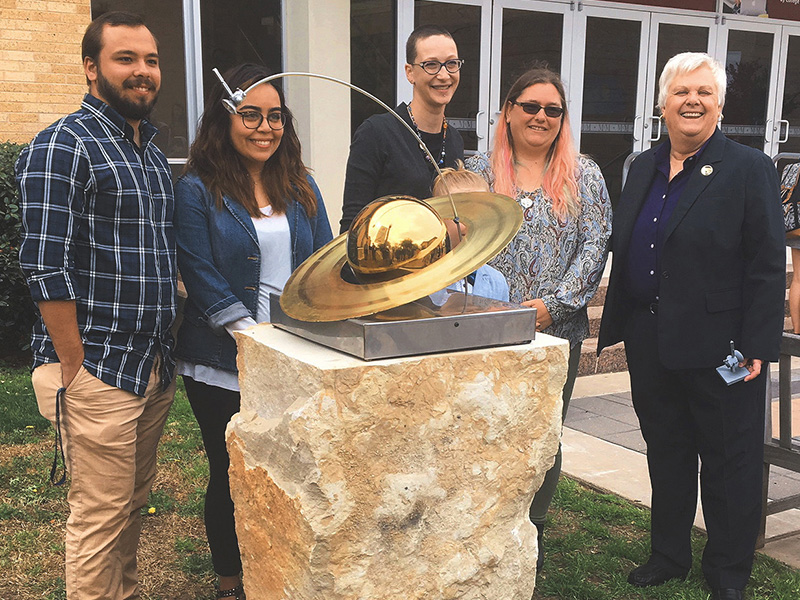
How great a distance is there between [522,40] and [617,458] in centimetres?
472

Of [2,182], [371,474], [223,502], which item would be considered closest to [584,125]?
[2,182]

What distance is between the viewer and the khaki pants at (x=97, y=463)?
2.46 metres

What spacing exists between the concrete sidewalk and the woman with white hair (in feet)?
2.18

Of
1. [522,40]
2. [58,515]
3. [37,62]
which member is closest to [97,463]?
[58,515]

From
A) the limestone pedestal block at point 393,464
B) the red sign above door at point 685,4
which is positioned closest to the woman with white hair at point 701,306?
the limestone pedestal block at point 393,464

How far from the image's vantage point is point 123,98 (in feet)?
8.20

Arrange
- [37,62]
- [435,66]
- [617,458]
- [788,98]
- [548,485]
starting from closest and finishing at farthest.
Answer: [435,66] → [548,485] → [617,458] → [37,62] → [788,98]

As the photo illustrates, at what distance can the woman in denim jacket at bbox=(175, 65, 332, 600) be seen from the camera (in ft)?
8.46

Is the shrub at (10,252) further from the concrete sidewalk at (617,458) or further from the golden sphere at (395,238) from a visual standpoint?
the golden sphere at (395,238)

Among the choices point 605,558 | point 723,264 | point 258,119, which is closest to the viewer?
point 258,119

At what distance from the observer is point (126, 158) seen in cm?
249

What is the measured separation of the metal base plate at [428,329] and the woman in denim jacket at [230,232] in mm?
568

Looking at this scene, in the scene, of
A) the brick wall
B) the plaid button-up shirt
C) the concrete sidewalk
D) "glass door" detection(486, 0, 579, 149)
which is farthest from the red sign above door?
the plaid button-up shirt

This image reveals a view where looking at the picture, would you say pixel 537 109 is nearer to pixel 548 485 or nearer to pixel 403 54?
pixel 548 485
